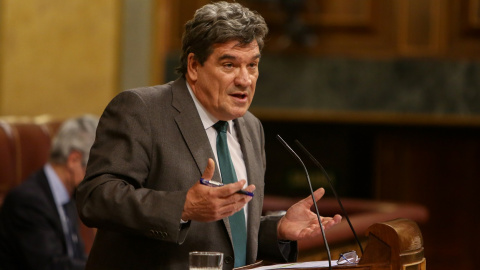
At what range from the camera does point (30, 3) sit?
5.51 m

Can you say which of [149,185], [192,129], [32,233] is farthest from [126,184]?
[32,233]

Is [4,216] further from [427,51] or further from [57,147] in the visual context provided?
[427,51]

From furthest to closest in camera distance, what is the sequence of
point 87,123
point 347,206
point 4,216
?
point 347,206 → point 87,123 → point 4,216

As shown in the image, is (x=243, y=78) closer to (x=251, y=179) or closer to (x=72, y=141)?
(x=251, y=179)

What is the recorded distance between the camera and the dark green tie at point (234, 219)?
6.68 ft

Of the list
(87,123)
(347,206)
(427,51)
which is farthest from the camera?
(427,51)

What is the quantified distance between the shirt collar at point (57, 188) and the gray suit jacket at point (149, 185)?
1.65m

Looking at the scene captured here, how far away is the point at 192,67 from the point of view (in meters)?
2.07

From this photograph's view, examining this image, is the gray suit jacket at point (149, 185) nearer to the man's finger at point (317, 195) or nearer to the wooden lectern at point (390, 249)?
the man's finger at point (317, 195)

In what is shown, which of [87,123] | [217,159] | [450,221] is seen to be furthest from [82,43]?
[217,159]

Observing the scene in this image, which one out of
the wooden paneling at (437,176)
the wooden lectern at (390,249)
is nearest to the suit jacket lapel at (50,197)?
the wooden lectern at (390,249)

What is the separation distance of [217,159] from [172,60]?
3451mm

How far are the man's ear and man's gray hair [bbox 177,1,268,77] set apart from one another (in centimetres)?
2

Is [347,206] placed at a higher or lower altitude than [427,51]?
lower
